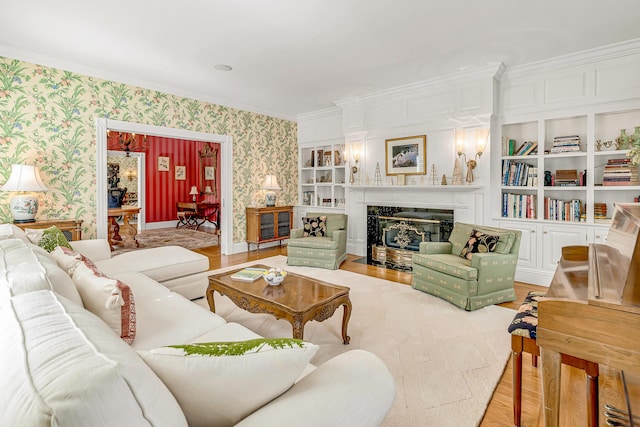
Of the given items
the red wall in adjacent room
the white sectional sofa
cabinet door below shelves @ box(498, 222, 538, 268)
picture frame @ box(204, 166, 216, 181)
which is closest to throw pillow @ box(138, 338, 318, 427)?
the white sectional sofa

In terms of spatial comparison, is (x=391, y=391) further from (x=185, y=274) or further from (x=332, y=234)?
(x=332, y=234)

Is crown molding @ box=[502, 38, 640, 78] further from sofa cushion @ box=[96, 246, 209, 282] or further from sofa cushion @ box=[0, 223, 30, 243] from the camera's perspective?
sofa cushion @ box=[0, 223, 30, 243]

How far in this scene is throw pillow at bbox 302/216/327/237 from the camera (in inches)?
203

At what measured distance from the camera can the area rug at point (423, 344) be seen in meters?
1.84

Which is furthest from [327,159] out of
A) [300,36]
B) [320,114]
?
[300,36]

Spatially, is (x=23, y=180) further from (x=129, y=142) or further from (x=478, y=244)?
(x=129, y=142)

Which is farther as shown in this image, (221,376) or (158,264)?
(158,264)

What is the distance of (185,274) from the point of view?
10.7 feet

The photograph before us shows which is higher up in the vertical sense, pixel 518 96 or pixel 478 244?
pixel 518 96

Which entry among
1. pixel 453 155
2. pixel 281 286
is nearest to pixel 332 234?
pixel 453 155

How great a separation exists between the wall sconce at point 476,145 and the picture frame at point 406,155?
0.49m

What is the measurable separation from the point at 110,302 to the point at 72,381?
Answer: 1.03 m

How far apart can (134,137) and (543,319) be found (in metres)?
9.09

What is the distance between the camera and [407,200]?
4.95m
